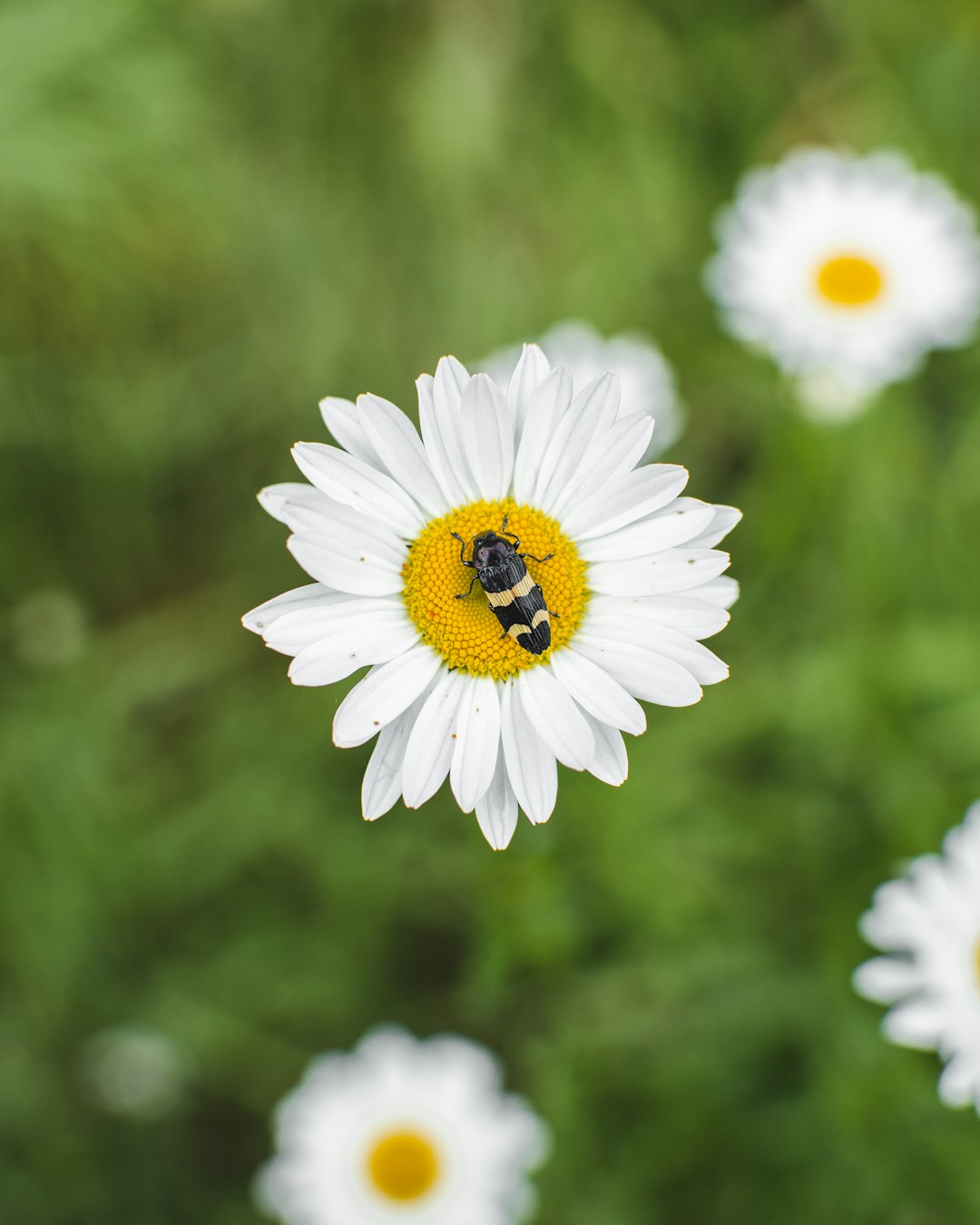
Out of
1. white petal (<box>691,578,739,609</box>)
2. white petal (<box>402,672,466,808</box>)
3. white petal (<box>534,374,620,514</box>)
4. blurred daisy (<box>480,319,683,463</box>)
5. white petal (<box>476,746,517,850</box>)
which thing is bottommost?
white petal (<box>476,746,517,850</box>)

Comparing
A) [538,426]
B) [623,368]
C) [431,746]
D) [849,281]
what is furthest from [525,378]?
[849,281]

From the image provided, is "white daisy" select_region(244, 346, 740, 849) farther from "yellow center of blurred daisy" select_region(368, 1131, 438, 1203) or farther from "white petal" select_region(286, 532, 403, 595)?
"yellow center of blurred daisy" select_region(368, 1131, 438, 1203)

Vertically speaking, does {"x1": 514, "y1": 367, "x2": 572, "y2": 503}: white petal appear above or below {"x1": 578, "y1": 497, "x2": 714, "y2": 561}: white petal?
above

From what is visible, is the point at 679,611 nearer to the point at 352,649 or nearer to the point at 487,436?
the point at 487,436

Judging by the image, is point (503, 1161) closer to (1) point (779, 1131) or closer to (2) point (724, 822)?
(1) point (779, 1131)

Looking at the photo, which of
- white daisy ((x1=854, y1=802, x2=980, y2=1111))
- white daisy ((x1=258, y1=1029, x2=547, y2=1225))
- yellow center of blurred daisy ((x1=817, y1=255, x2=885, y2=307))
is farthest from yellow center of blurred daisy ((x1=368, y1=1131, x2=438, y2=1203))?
yellow center of blurred daisy ((x1=817, y1=255, x2=885, y2=307))

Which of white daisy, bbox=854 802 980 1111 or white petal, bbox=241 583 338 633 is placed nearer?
white petal, bbox=241 583 338 633
